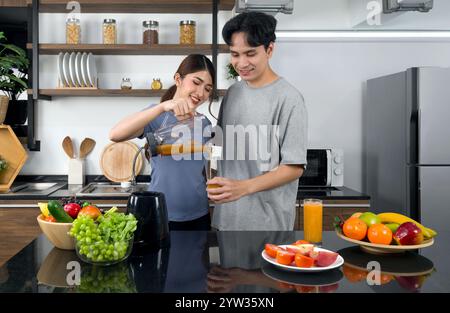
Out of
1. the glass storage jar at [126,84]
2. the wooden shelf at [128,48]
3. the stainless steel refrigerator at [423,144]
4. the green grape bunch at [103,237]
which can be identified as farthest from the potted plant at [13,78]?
the stainless steel refrigerator at [423,144]

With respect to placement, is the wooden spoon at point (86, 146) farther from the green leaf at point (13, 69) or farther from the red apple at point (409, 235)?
the red apple at point (409, 235)

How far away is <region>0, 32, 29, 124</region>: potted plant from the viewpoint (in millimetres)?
3471

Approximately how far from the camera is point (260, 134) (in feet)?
6.77

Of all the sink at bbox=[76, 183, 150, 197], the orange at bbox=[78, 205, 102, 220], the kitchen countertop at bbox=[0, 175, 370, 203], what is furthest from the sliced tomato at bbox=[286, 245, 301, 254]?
the sink at bbox=[76, 183, 150, 197]

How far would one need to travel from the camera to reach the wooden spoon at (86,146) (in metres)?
3.76

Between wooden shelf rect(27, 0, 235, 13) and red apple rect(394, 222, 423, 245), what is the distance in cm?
240

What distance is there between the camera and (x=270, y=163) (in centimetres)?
206

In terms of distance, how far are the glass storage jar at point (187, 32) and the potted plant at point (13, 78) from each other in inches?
44.1

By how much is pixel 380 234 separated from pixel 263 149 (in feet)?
2.21

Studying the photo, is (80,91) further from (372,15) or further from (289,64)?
(372,15)

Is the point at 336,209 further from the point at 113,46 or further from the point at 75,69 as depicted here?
the point at 75,69

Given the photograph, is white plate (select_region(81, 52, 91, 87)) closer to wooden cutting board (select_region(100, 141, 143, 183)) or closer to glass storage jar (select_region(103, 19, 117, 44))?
glass storage jar (select_region(103, 19, 117, 44))

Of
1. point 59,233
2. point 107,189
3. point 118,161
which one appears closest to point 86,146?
point 118,161
